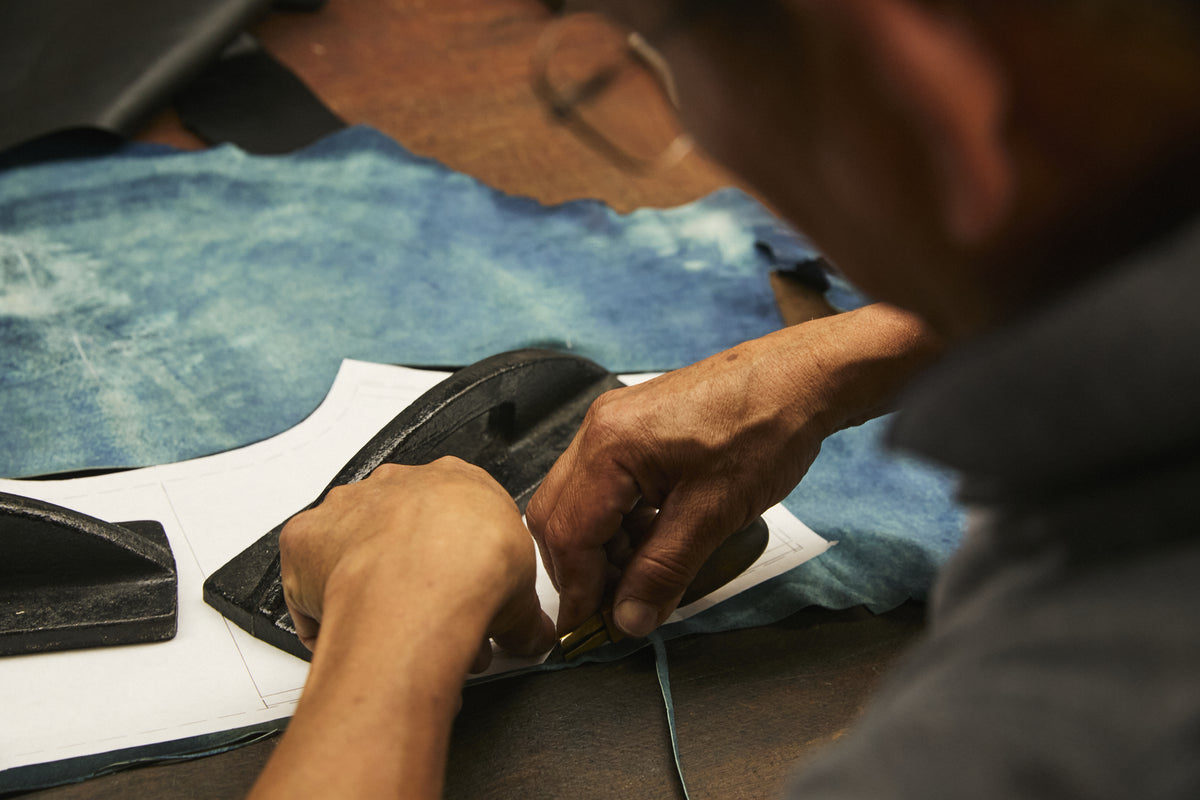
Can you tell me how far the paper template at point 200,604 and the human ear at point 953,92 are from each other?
556 millimetres

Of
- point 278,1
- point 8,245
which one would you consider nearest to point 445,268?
point 8,245

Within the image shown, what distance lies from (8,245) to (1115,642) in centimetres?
137

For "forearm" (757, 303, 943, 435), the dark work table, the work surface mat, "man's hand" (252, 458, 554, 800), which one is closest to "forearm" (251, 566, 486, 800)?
"man's hand" (252, 458, 554, 800)

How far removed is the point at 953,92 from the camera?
1.11 feet

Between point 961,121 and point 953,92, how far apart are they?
1cm

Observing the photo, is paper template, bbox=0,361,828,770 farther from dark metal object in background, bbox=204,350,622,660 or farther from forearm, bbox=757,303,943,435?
forearm, bbox=757,303,943,435

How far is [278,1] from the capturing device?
6.21 feet

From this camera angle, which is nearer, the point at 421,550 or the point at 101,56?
the point at 421,550

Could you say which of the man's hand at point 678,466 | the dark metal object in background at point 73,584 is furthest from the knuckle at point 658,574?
the dark metal object in background at point 73,584

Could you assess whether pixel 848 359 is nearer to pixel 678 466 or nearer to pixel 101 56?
pixel 678 466

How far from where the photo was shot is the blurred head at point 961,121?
313 mm

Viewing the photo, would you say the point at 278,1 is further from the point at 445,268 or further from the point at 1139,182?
the point at 1139,182

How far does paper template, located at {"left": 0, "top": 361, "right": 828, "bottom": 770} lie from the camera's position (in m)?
0.71

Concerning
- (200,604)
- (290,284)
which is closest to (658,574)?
(200,604)
